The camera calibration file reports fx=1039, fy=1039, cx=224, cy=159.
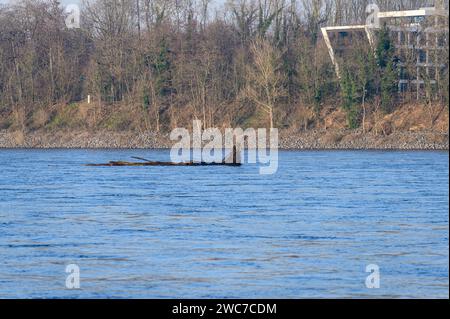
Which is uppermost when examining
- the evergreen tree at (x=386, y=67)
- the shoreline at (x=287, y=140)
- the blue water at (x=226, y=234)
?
the evergreen tree at (x=386, y=67)

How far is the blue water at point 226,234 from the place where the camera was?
22016 millimetres

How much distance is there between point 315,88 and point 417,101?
883 centimetres

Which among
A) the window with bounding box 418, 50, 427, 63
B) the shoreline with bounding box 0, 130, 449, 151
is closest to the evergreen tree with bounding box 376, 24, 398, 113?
the window with bounding box 418, 50, 427, 63

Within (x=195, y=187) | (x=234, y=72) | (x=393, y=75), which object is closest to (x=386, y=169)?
(x=195, y=187)

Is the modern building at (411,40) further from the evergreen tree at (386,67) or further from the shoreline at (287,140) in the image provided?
the shoreline at (287,140)

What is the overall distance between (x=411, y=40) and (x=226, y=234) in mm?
60573

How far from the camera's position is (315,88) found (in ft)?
297

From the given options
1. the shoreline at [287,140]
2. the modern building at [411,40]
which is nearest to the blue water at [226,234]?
the modern building at [411,40]

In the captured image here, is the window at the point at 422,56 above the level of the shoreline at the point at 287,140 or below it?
above

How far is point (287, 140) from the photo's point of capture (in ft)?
285

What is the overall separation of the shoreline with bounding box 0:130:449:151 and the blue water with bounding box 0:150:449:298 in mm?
28049

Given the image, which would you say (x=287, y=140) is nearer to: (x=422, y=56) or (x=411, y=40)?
(x=411, y=40)

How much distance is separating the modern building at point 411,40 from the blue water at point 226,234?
26.4 m

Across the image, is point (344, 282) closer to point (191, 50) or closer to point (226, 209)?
point (226, 209)
